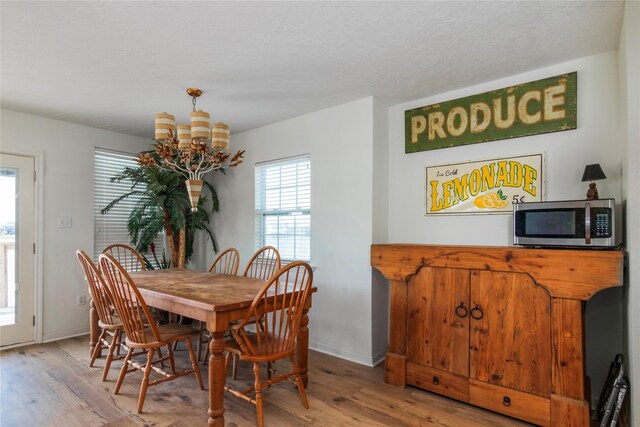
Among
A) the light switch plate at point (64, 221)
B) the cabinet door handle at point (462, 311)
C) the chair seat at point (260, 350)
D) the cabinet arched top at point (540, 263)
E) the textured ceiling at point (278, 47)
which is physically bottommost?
the chair seat at point (260, 350)

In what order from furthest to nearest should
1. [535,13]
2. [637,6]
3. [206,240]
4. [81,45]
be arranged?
[206,240]
[81,45]
[535,13]
[637,6]

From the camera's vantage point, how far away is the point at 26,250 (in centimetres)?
369

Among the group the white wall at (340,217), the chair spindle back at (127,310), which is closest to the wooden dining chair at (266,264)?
the white wall at (340,217)

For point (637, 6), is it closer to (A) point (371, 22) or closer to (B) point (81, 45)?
(A) point (371, 22)

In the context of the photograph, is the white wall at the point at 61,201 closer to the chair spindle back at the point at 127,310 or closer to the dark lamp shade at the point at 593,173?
the chair spindle back at the point at 127,310

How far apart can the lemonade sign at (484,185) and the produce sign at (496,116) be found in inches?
8.3

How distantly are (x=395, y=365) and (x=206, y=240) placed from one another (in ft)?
10.3

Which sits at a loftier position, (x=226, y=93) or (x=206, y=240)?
(x=226, y=93)

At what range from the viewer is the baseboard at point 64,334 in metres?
3.79

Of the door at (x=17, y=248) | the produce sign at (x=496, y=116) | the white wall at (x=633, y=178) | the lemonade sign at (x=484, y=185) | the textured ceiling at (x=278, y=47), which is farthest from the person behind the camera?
the door at (x=17, y=248)

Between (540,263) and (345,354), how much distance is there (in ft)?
6.29

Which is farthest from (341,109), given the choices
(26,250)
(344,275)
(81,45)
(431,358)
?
(26,250)

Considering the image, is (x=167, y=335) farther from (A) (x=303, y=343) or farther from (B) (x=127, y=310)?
(A) (x=303, y=343)

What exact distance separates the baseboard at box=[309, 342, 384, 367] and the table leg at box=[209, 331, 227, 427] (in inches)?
60.6
